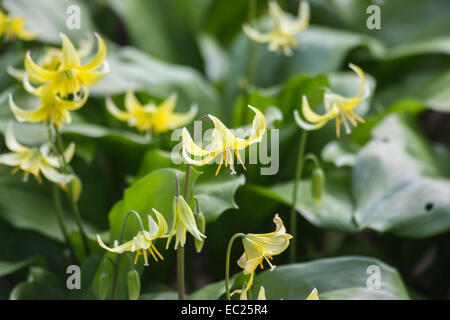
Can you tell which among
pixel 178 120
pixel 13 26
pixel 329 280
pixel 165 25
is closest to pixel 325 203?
pixel 329 280

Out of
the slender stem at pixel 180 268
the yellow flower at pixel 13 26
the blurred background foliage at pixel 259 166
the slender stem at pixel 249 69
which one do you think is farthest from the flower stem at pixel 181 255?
the yellow flower at pixel 13 26

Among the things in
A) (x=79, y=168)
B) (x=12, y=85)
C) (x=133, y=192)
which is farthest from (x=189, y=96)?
(x=133, y=192)

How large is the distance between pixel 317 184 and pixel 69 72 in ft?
1.99

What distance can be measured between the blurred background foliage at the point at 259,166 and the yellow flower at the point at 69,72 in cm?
24

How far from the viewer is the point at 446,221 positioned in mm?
1149

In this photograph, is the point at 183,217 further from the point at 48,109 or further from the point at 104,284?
the point at 48,109

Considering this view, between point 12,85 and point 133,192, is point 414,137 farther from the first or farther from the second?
point 12,85

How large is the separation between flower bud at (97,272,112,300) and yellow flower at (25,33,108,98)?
36 cm

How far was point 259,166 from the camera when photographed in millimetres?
1370

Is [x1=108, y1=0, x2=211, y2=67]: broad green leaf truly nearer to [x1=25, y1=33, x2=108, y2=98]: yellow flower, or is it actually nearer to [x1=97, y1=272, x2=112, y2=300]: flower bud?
[x1=25, y1=33, x2=108, y2=98]: yellow flower

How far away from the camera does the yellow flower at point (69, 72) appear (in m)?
0.95

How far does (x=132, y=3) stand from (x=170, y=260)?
46.0 inches

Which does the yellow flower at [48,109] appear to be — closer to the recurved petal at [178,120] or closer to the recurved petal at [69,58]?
the recurved petal at [69,58]

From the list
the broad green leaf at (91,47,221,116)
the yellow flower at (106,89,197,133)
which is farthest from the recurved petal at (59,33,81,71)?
the broad green leaf at (91,47,221,116)
